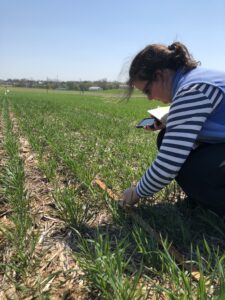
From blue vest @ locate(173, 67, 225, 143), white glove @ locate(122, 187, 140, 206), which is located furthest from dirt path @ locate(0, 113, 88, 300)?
blue vest @ locate(173, 67, 225, 143)

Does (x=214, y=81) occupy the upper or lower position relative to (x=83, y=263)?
upper

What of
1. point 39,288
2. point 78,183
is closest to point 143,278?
point 39,288

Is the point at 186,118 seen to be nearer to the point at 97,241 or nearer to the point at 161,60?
the point at 161,60

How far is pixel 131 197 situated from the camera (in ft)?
8.89

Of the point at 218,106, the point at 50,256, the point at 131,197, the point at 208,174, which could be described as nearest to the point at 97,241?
the point at 50,256

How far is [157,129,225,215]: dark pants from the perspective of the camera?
2490 mm

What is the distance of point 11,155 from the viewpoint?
4.58m

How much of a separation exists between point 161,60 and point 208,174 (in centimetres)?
79

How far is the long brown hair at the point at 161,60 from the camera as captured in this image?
252 cm

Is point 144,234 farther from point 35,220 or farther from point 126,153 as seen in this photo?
point 126,153

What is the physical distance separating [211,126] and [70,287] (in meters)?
1.27

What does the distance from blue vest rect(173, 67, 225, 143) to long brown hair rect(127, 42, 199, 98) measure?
8 cm

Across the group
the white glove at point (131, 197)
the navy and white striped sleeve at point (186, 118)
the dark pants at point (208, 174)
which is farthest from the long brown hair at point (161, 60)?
the white glove at point (131, 197)

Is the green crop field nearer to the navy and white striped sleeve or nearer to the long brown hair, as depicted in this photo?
the long brown hair
